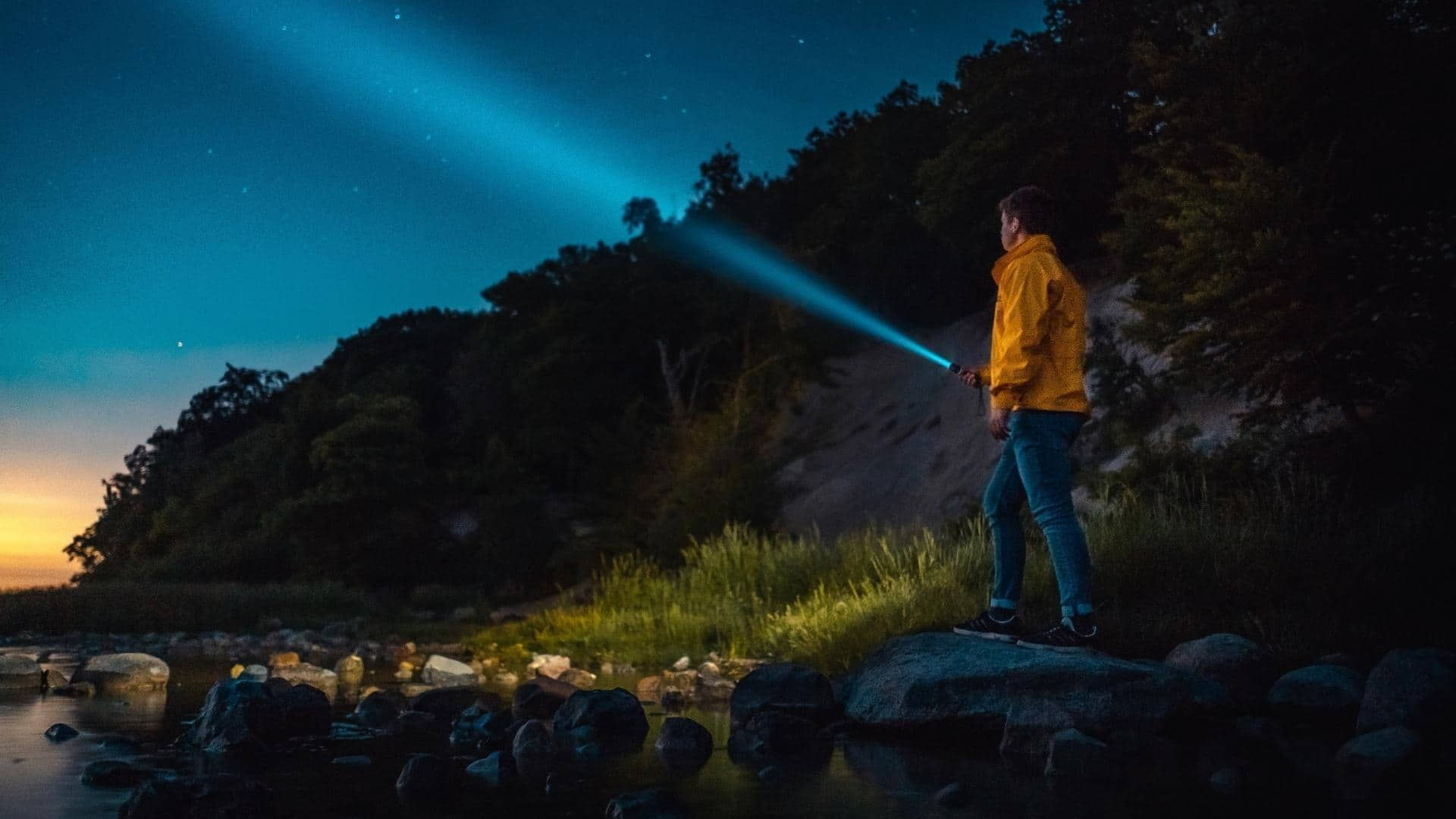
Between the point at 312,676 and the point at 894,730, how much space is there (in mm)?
5285

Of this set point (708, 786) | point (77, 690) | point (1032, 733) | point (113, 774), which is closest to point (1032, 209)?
point (1032, 733)

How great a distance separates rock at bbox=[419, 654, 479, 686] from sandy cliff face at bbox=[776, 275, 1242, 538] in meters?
11.1

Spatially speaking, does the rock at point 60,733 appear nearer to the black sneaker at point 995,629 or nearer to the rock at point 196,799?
the rock at point 196,799

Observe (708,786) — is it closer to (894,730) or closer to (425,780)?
(425,780)

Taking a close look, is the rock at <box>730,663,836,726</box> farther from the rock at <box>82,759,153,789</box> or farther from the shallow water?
the rock at <box>82,759,153,789</box>

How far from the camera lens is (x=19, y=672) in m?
8.51

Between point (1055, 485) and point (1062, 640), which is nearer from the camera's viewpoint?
point (1055, 485)

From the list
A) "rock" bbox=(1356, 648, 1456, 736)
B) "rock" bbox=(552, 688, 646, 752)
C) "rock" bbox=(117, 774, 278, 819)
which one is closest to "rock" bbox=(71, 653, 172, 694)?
"rock" bbox=(552, 688, 646, 752)

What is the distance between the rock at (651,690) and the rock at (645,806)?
414cm

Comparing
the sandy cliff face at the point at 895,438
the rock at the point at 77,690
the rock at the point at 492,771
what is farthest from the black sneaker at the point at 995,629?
the sandy cliff face at the point at 895,438

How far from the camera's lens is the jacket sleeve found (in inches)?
220

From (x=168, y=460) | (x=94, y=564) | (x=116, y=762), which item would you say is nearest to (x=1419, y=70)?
(x=116, y=762)

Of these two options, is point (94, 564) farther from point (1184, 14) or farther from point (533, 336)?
point (1184, 14)

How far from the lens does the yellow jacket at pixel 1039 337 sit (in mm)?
5609
